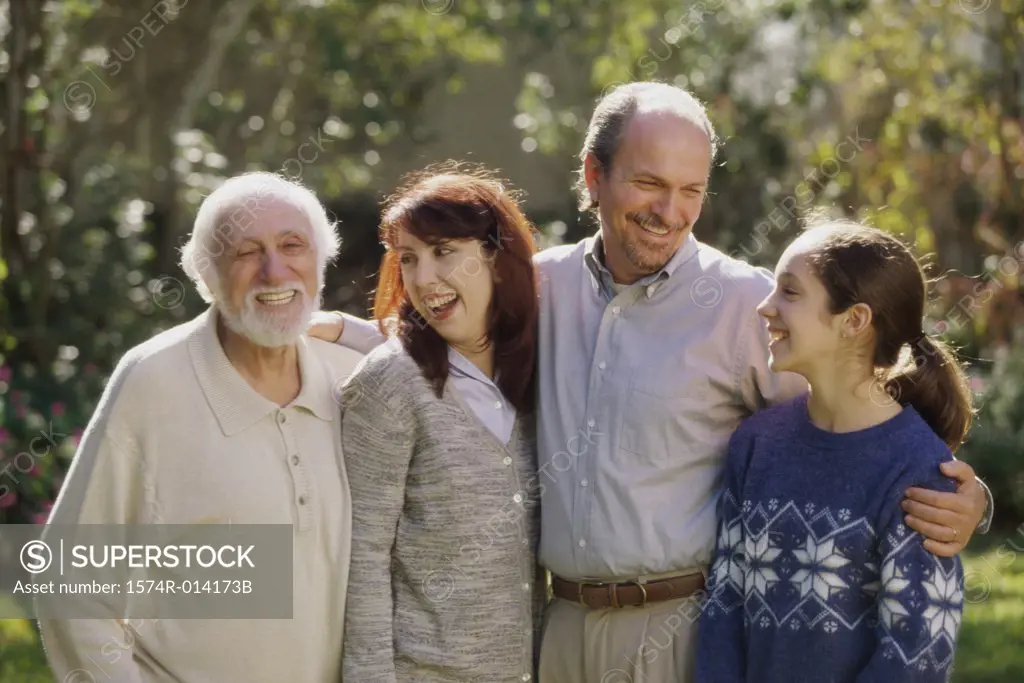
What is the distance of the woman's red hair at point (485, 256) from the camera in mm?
3232

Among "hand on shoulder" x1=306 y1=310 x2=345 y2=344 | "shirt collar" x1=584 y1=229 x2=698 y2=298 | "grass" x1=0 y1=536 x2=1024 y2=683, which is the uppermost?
"shirt collar" x1=584 y1=229 x2=698 y2=298

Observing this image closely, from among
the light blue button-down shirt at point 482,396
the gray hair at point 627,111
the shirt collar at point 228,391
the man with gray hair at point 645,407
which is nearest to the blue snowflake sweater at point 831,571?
the man with gray hair at point 645,407

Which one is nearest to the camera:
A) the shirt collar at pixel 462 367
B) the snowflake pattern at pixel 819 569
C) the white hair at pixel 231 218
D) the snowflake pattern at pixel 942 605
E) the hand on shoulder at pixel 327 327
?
the snowflake pattern at pixel 942 605

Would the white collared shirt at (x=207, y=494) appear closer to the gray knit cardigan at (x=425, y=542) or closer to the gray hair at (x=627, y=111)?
the gray knit cardigan at (x=425, y=542)

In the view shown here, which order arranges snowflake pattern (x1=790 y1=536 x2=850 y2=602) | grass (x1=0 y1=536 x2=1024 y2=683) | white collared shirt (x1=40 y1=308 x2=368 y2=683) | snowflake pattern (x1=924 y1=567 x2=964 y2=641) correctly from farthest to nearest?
grass (x1=0 y1=536 x2=1024 y2=683) → white collared shirt (x1=40 y1=308 x2=368 y2=683) → snowflake pattern (x1=790 y1=536 x2=850 y2=602) → snowflake pattern (x1=924 y1=567 x2=964 y2=641)

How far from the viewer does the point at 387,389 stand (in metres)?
3.22

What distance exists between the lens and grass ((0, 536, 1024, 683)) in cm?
565

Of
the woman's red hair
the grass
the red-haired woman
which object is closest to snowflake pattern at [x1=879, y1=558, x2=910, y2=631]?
the red-haired woman

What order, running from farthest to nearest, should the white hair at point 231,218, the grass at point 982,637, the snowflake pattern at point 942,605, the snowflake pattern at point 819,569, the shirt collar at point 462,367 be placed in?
the grass at point 982,637 → the shirt collar at point 462,367 → the white hair at point 231,218 → the snowflake pattern at point 819,569 → the snowflake pattern at point 942,605

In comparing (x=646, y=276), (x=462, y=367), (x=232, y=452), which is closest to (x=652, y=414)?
(x=646, y=276)

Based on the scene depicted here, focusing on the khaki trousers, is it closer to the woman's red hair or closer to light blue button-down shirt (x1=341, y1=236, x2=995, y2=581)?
light blue button-down shirt (x1=341, y1=236, x2=995, y2=581)

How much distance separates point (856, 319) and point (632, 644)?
35.4 inches

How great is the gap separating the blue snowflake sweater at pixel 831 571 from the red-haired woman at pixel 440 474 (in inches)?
19.1

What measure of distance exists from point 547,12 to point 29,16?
147 inches
